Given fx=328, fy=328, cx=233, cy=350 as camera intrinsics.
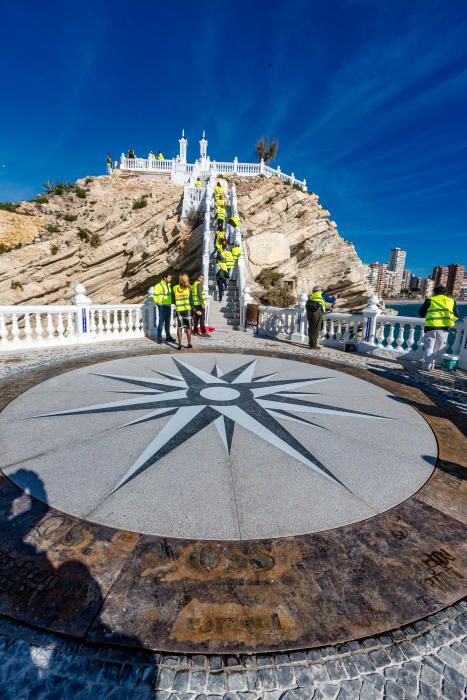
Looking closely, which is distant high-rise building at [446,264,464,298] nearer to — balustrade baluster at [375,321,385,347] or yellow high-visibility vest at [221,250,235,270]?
yellow high-visibility vest at [221,250,235,270]

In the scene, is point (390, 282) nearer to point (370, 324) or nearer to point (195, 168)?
point (195, 168)

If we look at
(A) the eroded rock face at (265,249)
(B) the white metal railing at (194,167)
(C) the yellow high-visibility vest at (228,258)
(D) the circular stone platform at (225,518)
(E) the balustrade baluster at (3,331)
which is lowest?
(D) the circular stone platform at (225,518)

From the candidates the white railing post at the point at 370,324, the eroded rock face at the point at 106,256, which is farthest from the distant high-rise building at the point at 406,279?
the white railing post at the point at 370,324

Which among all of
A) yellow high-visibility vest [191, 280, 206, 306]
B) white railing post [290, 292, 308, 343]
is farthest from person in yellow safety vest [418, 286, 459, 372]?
yellow high-visibility vest [191, 280, 206, 306]

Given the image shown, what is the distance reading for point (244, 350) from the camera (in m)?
8.49

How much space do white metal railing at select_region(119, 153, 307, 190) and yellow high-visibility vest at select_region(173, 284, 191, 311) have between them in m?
26.5

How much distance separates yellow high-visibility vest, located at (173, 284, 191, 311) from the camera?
848cm

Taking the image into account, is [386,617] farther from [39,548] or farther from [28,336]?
[28,336]

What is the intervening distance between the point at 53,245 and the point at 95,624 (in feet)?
84.9

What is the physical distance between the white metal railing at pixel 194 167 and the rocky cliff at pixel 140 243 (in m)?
2.65

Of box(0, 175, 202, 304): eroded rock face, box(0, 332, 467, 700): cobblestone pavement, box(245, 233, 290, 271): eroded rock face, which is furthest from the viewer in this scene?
box(245, 233, 290, 271): eroded rock face

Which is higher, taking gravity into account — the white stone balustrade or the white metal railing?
the white metal railing

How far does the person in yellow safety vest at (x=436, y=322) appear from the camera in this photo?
6.88 meters

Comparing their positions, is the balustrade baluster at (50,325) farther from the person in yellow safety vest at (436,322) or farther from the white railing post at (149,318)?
the person in yellow safety vest at (436,322)
